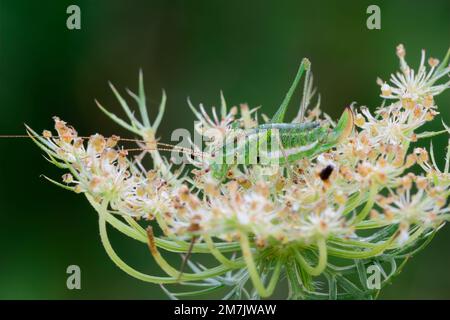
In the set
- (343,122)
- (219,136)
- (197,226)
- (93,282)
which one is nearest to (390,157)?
(343,122)

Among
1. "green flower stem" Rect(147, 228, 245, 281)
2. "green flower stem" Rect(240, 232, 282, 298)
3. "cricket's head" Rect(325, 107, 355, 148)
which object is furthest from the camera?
"cricket's head" Rect(325, 107, 355, 148)

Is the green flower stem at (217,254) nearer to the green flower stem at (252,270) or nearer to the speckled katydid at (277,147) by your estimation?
the green flower stem at (252,270)

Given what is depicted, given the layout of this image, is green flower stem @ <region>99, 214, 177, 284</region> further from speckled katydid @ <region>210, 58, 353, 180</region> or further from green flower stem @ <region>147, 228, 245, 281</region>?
speckled katydid @ <region>210, 58, 353, 180</region>

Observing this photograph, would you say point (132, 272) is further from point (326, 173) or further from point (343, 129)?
point (343, 129)

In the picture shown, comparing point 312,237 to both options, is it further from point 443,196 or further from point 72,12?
point 72,12

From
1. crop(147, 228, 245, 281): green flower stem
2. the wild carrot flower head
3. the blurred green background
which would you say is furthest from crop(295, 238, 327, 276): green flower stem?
the blurred green background

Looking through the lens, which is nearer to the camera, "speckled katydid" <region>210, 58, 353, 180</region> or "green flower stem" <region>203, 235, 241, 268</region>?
"green flower stem" <region>203, 235, 241, 268</region>

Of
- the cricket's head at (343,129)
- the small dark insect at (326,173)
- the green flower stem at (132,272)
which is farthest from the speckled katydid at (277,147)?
the green flower stem at (132,272)
